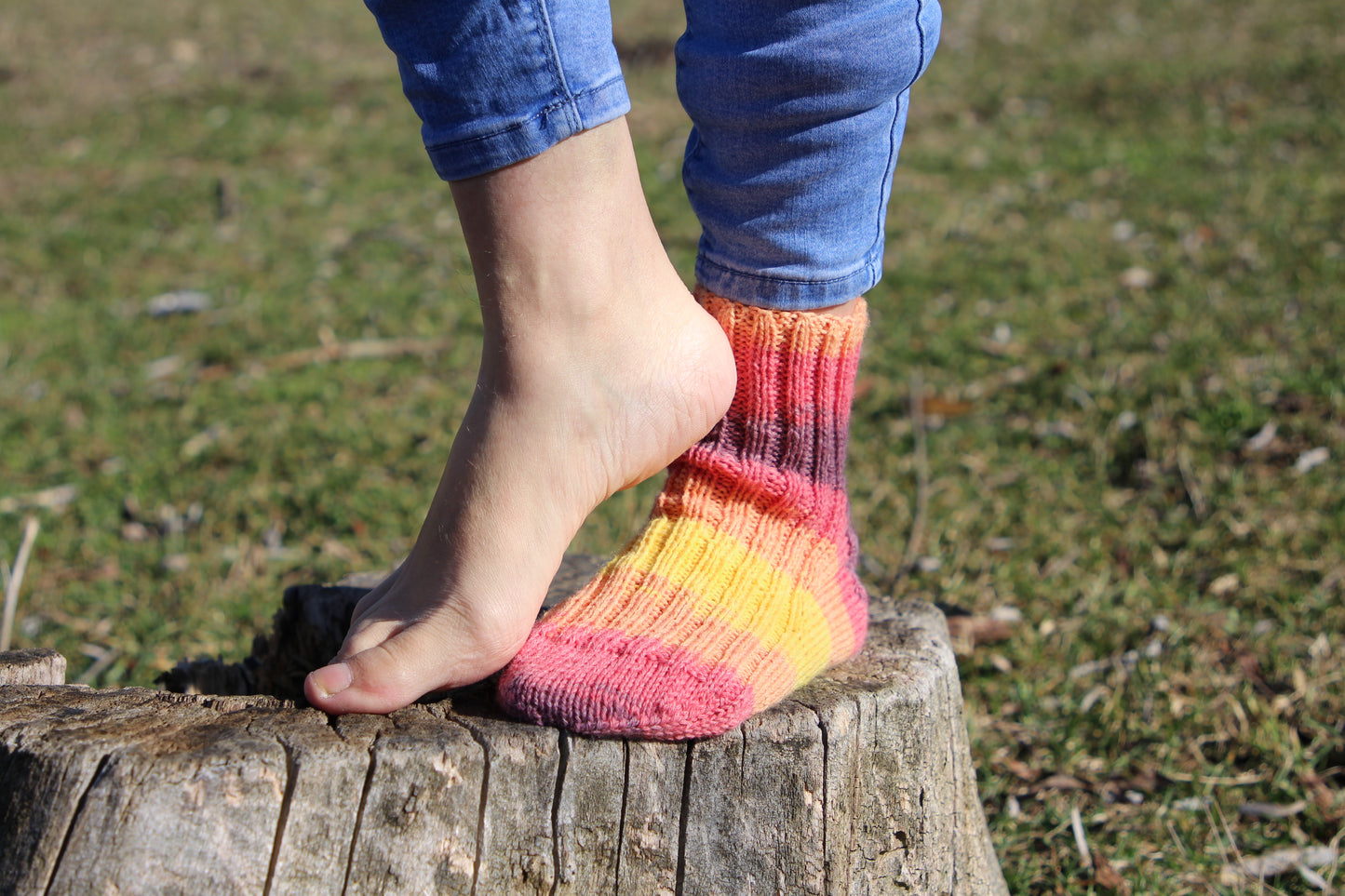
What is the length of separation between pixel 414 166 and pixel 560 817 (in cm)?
436

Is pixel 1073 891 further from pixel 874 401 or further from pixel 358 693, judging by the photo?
pixel 874 401

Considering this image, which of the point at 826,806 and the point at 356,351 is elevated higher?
the point at 826,806

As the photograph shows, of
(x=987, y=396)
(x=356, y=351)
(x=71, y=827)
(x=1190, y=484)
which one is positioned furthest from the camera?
(x=356, y=351)

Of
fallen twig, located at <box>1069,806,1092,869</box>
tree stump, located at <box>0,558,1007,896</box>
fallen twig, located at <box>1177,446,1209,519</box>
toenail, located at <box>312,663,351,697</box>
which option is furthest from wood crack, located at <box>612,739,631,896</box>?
fallen twig, located at <box>1177,446,1209,519</box>

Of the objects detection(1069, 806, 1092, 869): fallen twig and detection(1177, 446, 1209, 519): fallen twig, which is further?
detection(1177, 446, 1209, 519): fallen twig

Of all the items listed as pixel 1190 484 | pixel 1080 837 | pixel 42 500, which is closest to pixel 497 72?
pixel 1080 837

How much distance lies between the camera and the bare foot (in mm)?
915

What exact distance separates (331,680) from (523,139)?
0.50 meters

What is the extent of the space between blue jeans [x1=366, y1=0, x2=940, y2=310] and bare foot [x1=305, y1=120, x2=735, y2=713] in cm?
5

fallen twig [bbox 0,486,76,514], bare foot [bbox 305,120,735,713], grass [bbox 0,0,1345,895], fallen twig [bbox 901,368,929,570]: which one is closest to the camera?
bare foot [bbox 305,120,735,713]

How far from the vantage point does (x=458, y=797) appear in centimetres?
90

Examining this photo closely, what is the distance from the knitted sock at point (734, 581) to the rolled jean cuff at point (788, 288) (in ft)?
0.04

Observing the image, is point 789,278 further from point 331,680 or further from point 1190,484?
point 1190,484

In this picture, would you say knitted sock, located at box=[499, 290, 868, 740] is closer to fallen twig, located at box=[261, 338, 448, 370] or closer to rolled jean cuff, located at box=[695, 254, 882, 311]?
rolled jean cuff, located at box=[695, 254, 882, 311]
